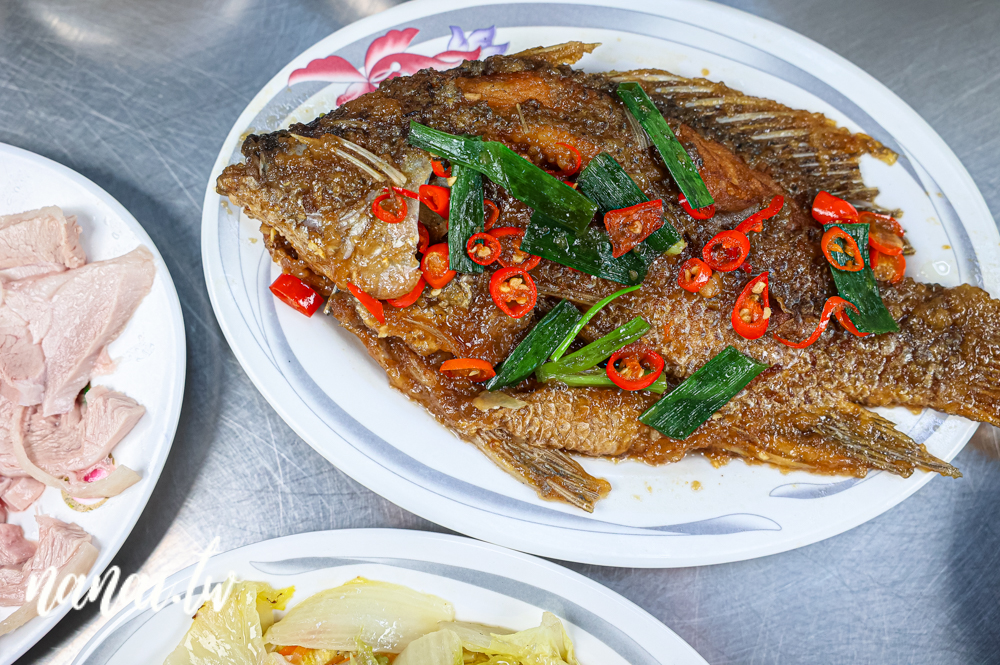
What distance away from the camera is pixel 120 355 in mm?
2131

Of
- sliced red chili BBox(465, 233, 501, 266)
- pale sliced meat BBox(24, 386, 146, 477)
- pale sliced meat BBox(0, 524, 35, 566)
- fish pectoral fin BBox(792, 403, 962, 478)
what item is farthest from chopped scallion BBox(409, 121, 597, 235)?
pale sliced meat BBox(0, 524, 35, 566)

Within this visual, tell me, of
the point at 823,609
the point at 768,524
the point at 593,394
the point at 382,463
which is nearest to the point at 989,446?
the point at 823,609

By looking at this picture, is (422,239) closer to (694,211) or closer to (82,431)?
(694,211)

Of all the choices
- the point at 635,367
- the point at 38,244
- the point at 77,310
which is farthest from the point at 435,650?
the point at 38,244

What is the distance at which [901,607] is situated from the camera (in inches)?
93.6

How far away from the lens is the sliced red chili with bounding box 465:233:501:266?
1.78m

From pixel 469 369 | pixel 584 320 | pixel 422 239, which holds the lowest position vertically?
pixel 469 369

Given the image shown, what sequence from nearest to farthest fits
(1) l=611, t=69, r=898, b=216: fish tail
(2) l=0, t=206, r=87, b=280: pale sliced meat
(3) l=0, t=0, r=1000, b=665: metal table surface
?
(2) l=0, t=206, r=87, b=280: pale sliced meat, (1) l=611, t=69, r=898, b=216: fish tail, (3) l=0, t=0, r=1000, b=665: metal table surface

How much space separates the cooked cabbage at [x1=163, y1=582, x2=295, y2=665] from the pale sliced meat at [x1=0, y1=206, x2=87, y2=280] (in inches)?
54.9

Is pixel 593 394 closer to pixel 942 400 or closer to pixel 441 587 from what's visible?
pixel 441 587

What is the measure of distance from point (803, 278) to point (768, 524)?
90 cm

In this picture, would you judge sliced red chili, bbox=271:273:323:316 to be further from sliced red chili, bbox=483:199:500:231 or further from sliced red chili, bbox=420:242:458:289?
sliced red chili, bbox=483:199:500:231

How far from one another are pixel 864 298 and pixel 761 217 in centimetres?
45

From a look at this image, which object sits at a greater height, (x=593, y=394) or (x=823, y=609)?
(x=593, y=394)
